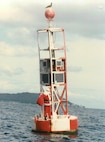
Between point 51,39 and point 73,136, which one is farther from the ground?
point 51,39

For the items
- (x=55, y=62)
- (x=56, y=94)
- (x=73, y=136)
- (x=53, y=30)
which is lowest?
(x=73, y=136)

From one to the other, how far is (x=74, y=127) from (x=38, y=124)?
6.03 meters

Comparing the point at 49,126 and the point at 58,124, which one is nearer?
the point at 58,124

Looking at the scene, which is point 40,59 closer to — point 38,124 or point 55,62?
point 55,62

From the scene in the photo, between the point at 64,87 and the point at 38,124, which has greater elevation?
the point at 64,87

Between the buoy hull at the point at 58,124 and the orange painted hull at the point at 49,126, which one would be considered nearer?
the buoy hull at the point at 58,124

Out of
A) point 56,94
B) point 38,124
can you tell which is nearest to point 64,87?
point 56,94

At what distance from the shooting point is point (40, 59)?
294ft

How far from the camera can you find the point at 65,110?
8900 centimetres

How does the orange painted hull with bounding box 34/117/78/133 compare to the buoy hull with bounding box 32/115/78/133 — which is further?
the orange painted hull with bounding box 34/117/78/133

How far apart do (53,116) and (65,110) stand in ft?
11.2

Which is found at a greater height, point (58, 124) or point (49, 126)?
point (58, 124)

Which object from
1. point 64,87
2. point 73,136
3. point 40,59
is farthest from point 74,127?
point 40,59

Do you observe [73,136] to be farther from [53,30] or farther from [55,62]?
[53,30]
